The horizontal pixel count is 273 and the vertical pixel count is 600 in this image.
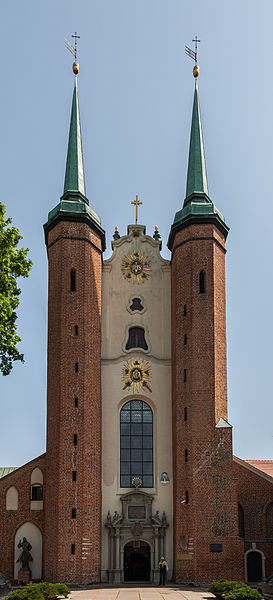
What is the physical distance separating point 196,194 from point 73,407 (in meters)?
12.8

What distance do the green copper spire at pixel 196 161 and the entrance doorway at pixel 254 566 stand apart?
1789 cm

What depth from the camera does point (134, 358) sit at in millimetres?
40250

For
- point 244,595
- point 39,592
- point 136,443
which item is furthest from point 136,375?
point 39,592

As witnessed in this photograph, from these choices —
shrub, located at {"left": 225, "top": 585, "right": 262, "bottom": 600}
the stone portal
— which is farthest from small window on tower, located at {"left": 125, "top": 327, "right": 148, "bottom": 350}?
shrub, located at {"left": 225, "top": 585, "right": 262, "bottom": 600}

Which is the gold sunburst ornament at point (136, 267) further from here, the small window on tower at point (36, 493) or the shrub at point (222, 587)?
the shrub at point (222, 587)

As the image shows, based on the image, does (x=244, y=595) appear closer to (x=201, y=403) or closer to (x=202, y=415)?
(x=202, y=415)

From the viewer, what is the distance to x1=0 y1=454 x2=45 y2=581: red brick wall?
3709 centimetres

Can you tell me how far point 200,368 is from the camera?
38.0 m

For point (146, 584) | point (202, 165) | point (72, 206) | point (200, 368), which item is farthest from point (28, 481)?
point (202, 165)

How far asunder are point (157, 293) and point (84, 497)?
1106cm

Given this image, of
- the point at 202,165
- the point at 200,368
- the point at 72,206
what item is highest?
the point at 202,165

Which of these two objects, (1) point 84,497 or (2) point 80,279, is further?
(2) point 80,279

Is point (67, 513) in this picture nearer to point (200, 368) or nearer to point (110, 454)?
point (110, 454)

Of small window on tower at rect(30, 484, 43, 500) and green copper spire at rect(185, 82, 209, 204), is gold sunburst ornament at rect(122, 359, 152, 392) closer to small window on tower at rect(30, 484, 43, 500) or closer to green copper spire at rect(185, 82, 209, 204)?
small window on tower at rect(30, 484, 43, 500)
